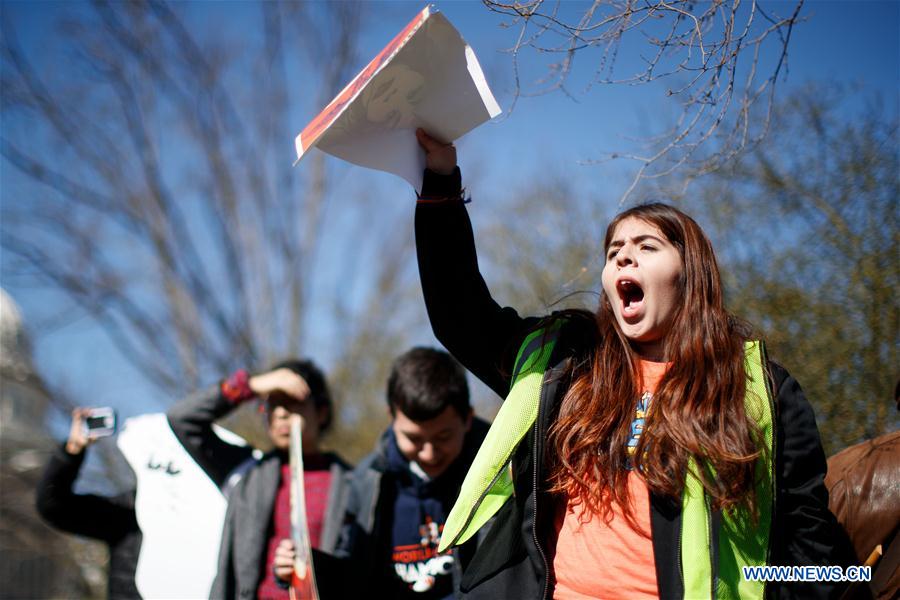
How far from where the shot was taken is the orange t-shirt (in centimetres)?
163

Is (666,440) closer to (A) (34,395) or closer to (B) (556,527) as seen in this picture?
(B) (556,527)

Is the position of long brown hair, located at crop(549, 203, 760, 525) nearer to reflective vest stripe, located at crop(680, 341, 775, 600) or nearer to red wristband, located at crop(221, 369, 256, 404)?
reflective vest stripe, located at crop(680, 341, 775, 600)

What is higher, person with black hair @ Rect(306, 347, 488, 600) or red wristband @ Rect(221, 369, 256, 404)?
red wristband @ Rect(221, 369, 256, 404)

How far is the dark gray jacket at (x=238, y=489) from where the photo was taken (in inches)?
124

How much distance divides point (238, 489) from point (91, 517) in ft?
2.59

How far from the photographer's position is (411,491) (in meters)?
3.18

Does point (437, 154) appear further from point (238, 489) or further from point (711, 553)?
point (238, 489)

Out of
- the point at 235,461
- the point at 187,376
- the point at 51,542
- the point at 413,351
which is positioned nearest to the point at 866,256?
the point at 413,351

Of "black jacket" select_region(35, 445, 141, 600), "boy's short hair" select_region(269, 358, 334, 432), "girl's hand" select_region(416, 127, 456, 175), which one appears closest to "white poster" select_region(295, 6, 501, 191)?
"girl's hand" select_region(416, 127, 456, 175)

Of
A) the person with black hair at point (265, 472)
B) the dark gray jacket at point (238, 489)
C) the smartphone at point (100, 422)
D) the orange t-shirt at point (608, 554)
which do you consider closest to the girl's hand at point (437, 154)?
the orange t-shirt at point (608, 554)

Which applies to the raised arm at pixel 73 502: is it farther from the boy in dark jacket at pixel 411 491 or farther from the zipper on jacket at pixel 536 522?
the zipper on jacket at pixel 536 522

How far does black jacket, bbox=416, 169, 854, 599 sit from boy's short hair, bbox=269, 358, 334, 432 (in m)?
1.84

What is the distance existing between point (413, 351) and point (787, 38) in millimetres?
1813

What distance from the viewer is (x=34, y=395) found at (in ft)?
35.6
